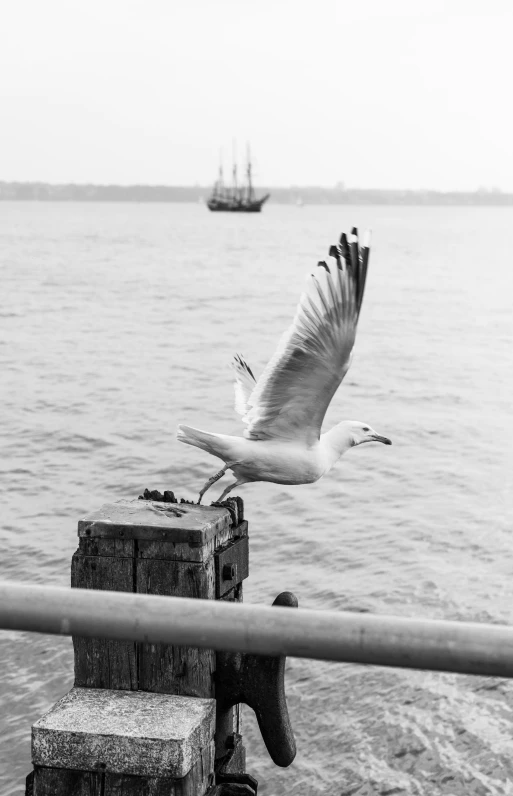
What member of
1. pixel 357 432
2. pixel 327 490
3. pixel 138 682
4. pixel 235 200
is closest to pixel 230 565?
Result: pixel 138 682

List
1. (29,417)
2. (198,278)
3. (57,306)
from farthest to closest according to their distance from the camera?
(198,278) < (57,306) < (29,417)

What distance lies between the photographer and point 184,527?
335 centimetres

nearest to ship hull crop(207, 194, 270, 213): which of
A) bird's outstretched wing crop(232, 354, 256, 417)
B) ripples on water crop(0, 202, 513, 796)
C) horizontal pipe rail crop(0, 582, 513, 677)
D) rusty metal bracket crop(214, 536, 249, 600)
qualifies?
ripples on water crop(0, 202, 513, 796)

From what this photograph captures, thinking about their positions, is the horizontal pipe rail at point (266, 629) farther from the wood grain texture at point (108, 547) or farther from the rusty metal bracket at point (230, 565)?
the rusty metal bracket at point (230, 565)

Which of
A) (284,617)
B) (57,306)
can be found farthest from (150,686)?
(57,306)

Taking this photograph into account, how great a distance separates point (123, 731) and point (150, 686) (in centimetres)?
26

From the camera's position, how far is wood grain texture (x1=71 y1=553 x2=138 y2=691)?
11.0 feet

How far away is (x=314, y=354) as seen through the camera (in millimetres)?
5207

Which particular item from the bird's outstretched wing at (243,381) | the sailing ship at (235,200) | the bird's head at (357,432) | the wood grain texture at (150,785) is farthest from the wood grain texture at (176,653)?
the sailing ship at (235,200)

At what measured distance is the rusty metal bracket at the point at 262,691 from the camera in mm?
3373

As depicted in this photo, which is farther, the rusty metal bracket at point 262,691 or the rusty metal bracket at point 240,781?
the rusty metal bracket at point 240,781

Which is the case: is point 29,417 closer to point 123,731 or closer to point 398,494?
point 398,494

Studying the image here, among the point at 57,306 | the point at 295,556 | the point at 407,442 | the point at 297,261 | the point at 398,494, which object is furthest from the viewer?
the point at 297,261

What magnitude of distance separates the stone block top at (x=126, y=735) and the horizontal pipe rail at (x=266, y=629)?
1451mm
